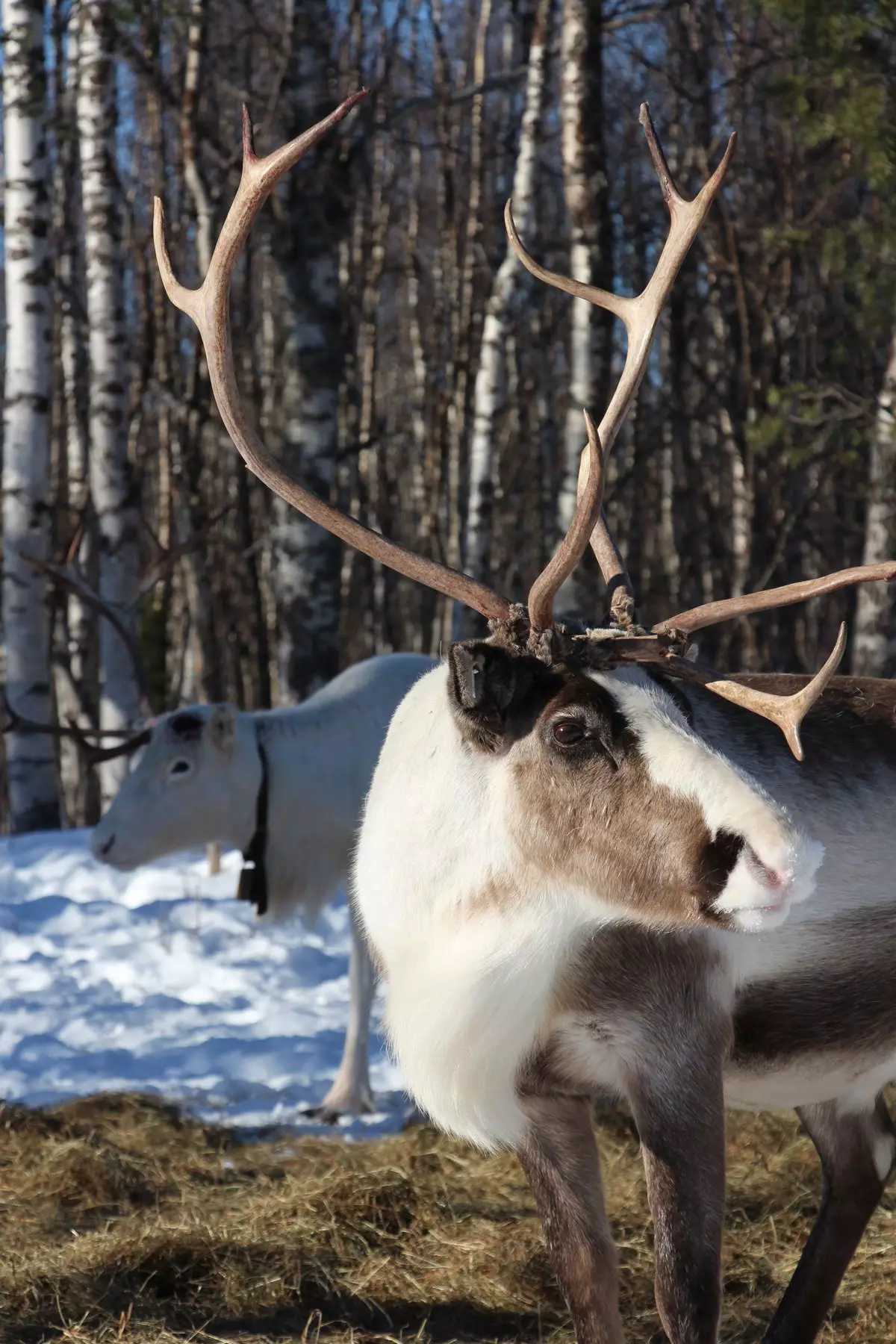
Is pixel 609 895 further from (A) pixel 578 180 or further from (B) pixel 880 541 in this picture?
(B) pixel 880 541

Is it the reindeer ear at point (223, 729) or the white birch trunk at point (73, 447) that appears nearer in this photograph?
the reindeer ear at point (223, 729)

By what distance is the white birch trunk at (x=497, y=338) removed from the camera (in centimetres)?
841

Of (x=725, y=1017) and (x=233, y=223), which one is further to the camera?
(x=233, y=223)

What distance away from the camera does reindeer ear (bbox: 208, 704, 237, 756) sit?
5238 millimetres

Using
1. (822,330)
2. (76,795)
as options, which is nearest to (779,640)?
(822,330)

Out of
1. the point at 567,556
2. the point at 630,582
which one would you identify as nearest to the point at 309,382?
the point at 630,582

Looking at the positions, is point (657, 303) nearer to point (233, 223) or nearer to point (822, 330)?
point (233, 223)

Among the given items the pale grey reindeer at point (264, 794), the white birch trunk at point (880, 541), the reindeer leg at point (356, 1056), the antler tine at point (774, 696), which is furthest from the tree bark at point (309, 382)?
the antler tine at point (774, 696)

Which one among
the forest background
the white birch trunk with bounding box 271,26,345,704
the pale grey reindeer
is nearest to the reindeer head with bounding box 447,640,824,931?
the pale grey reindeer

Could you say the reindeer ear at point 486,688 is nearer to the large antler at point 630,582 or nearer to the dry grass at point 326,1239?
the large antler at point 630,582

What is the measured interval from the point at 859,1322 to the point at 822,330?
15797mm

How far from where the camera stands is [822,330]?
57.4 feet

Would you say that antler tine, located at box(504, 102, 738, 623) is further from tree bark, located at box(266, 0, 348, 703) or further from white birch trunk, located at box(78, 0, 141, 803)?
white birch trunk, located at box(78, 0, 141, 803)

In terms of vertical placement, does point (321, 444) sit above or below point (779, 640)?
above
